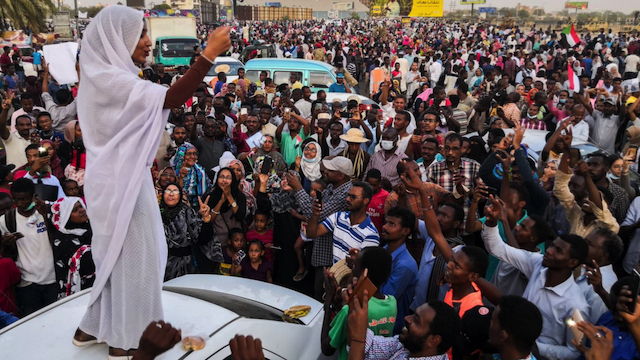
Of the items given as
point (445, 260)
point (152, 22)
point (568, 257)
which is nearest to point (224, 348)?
point (445, 260)

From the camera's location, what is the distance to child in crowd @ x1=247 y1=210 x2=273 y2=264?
5465 mm

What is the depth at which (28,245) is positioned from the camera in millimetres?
4535

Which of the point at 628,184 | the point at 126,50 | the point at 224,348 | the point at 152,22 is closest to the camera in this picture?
the point at 126,50

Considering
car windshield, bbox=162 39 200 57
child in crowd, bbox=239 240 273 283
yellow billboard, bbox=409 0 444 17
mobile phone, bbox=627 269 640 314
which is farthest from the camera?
yellow billboard, bbox=409 0 444 17

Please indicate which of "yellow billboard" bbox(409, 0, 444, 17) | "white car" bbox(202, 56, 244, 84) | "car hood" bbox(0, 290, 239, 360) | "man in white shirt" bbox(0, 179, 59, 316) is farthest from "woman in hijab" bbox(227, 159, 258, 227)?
"yellow billboard" bbox(409, 0, 444, 17)

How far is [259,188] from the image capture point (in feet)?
18.9

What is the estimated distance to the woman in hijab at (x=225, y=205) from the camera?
5.29m

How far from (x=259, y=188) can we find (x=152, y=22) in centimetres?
1901

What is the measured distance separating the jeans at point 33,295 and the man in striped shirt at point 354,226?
7.70ft

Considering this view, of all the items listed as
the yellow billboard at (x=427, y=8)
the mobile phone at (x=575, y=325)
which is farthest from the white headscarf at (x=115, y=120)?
the yellow billboard at (x=427, y=8)

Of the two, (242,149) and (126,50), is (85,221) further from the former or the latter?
(242,149)

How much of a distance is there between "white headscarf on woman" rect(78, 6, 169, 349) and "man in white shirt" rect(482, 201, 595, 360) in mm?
2310

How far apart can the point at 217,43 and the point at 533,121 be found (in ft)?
26.3

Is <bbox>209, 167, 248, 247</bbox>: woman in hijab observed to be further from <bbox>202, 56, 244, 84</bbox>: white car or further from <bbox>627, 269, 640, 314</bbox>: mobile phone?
<bbox>202, 56, 244, 84</bbox>: white car
